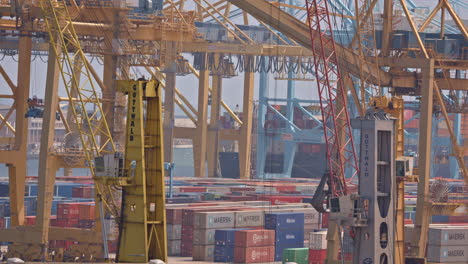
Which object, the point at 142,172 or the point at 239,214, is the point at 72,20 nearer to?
the point at 239,214

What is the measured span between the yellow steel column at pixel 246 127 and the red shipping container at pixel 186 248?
170 ft

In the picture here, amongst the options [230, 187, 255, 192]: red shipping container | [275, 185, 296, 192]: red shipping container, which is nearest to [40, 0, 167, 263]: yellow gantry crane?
[230, 187, 255, 192]: red shipping container

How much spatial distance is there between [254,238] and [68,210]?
35.0 feet

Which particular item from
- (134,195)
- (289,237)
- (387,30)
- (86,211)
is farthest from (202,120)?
(134,195)

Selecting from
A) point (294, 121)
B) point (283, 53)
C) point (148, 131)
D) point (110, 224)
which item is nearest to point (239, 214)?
point (110, 224)

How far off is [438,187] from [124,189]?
20691 millimetres

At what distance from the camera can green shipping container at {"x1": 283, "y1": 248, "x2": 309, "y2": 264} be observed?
5925 cm

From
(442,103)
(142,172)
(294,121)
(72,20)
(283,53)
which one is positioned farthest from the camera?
(294,121)

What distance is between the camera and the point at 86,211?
65125 millimetres

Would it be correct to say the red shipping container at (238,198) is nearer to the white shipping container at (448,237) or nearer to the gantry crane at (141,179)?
the white shipping container at (448,237)

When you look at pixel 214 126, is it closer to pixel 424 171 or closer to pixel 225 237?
pixel 225 237

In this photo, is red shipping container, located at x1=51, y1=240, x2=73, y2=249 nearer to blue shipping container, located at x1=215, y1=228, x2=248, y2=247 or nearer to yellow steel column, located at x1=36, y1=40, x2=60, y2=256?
yellow steel column, located at x1=36, y1=40, x2=60, y2=256

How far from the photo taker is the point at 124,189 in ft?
123

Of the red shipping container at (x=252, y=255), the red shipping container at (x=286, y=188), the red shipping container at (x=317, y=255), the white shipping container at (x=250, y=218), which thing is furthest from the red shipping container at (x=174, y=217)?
the red shipping container at (x=286, y=188)
